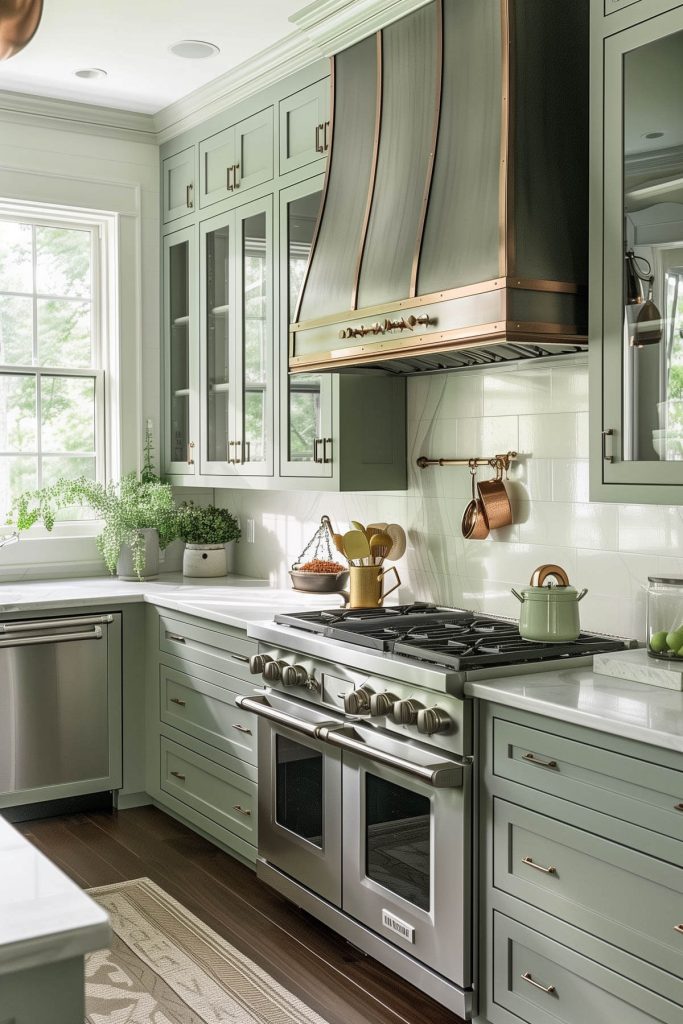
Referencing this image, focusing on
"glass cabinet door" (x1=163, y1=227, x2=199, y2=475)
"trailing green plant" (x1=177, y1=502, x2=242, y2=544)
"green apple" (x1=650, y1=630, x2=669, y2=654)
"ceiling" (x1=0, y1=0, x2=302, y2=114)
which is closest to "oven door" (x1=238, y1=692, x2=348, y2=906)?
"green apple" (x1=650, y1=630, x2=669, y2=654)

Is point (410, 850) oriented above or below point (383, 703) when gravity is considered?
below

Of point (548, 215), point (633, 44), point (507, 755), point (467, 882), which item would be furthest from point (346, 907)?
point (633, 44)

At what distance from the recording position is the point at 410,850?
263 cm

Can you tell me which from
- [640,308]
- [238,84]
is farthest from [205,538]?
[640,308]

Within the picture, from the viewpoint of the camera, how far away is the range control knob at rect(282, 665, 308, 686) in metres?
3.06

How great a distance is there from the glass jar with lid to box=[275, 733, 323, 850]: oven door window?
1.04m

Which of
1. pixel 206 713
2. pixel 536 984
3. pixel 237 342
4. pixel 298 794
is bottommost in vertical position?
pixel 536 984

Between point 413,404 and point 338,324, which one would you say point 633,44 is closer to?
point 338,324

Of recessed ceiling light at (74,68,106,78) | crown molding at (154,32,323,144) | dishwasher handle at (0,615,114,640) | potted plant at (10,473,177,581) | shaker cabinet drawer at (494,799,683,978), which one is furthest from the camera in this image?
potted plant at (10,473,177,581)

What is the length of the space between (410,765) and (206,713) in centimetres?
144

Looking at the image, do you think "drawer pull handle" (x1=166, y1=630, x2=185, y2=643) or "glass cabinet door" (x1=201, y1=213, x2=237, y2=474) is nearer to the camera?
"drawer pull handle" (x1=166, y1=630, x2=185, y2=643)

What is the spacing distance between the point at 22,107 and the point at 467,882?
373 cm

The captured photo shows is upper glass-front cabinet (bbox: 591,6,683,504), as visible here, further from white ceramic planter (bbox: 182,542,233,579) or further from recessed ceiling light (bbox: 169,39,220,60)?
white ceramic planter (bbox: 182,542,233,579)

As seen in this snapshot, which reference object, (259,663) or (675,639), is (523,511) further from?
(259,663)
